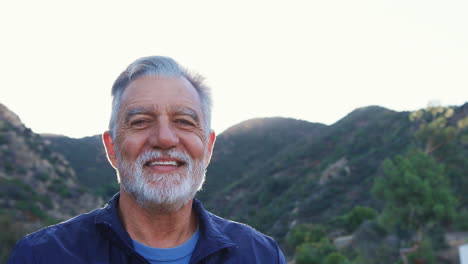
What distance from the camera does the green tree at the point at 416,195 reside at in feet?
61.7

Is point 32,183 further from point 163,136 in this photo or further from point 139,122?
point 163,136

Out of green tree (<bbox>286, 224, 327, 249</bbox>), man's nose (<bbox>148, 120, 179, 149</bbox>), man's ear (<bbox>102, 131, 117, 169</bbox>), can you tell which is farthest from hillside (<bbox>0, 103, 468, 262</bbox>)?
man's nose (<bbox>148, 120, 179, 149</bbox>)

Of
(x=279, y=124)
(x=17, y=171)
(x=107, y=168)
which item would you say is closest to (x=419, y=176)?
(x=17, y=171)

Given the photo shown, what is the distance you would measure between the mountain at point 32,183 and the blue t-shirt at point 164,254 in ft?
52.0

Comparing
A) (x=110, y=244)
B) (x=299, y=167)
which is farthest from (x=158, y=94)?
(x=299, y=167)

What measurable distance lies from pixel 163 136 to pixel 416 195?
18.6 meters

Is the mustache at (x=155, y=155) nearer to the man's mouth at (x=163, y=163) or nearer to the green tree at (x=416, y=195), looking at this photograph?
the man's mouth at (x=163, y=163)

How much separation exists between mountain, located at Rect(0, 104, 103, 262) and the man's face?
15.8 metres

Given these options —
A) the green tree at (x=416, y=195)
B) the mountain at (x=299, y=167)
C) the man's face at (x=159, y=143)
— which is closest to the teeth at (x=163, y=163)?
the man's face at (x=159, y=143)

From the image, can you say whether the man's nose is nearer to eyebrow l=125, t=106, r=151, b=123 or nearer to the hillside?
eyebrow l=125, t=106, r=151, b=123

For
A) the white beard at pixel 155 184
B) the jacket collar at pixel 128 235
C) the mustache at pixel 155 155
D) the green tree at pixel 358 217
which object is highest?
A: the mustache at pixel 155 155

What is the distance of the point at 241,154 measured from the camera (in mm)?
58500

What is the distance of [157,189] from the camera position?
2.34m

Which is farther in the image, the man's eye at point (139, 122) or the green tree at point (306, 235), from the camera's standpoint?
the green tree at point (306, 235)
